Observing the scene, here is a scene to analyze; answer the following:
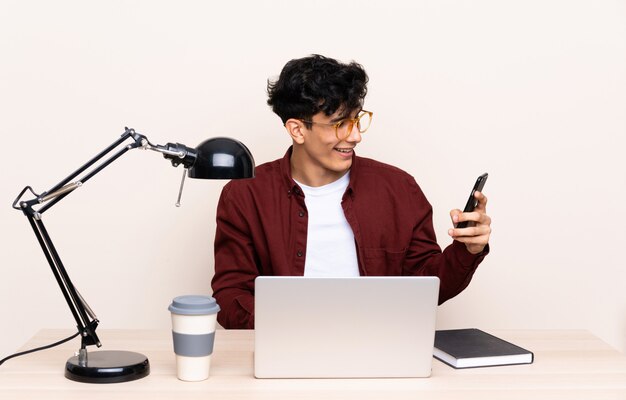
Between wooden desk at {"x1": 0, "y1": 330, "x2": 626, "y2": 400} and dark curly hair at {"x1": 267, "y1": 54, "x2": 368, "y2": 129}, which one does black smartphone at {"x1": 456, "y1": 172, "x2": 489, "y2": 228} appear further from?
dark curly hair at {"x1": 267, "y1": 54, "x2": 368, "y2": 129}

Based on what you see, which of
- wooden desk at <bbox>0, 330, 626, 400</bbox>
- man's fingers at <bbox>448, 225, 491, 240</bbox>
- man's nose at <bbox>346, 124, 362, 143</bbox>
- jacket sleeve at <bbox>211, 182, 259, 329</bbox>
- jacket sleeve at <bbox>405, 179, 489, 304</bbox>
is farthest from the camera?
man's nose at <bbox>346, 124, 362, 143</bbox>

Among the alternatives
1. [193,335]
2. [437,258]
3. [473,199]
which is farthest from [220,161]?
[437,258]

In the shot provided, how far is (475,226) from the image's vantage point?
213cm

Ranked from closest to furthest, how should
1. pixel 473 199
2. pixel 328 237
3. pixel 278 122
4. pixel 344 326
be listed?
pixel 344 326
pixel 473 199
pixel 328 237
pixel 278 122

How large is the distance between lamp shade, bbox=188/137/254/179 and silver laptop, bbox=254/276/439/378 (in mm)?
246

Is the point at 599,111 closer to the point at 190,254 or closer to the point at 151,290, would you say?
the point at 190,254

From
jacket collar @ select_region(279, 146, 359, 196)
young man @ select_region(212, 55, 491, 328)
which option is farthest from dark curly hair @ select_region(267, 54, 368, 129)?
jacket collar @ select_region(279, 146, 359, 196)

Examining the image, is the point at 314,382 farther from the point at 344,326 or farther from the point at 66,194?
the point at 66,194

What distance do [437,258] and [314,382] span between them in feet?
3.53

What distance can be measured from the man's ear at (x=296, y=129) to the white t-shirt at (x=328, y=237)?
173 mm

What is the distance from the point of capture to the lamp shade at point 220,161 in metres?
1.71

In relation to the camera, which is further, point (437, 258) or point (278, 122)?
point (278, 122)

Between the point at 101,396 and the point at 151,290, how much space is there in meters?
1.73

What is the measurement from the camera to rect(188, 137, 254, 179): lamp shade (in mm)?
1713
